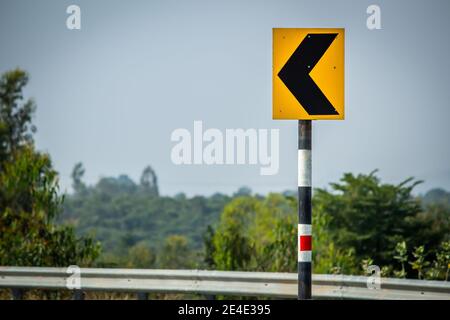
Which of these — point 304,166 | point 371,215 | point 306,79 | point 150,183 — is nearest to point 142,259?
point 371,215

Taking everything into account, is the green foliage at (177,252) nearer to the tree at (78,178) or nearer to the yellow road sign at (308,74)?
the tree at (78,178)

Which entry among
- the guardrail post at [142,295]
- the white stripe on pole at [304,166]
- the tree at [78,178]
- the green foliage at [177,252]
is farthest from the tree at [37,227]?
the tree at [78,178]

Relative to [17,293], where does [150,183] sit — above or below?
above

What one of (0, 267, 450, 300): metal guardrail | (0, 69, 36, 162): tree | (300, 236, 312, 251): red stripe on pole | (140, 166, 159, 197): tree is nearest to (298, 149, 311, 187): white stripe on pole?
(300, 236, 312, 251): red stripe on pole

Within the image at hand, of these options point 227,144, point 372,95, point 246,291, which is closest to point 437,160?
point 372,95

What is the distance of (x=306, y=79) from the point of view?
7793 millimetres

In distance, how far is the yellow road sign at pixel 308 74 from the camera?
7773mm

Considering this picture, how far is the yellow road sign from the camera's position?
25.5 ft

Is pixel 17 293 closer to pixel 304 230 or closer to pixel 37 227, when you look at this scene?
pixel 37 227

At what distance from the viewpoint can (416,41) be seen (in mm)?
39531
